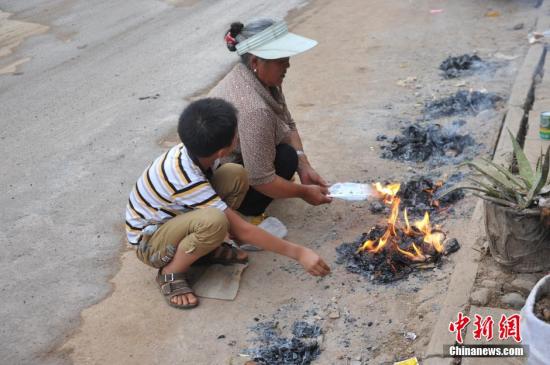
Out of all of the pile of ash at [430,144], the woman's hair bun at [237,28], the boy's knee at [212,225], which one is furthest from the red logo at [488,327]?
the woman's hair bun at [237,28]

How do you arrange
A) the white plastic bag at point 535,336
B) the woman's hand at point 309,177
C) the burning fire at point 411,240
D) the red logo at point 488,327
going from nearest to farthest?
the white plastic bag at point 535,336
the red logo at point 488,327
the burning fire at point 411,240
the woman's hand at point 309,177

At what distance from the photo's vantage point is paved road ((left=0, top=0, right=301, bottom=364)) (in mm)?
4156

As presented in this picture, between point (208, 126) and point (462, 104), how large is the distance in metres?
3.49

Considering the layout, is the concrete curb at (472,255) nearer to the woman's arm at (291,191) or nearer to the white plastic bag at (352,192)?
the white plastic bag at (352,192)

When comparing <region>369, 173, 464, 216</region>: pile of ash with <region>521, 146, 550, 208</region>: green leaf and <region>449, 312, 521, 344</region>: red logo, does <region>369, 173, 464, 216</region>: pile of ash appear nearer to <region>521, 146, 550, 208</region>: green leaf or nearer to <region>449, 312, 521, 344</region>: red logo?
<region>521, 146, 550, 208</region>: green leaf

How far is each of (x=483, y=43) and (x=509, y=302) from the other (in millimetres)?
5370

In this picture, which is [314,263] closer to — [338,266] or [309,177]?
[338,266]

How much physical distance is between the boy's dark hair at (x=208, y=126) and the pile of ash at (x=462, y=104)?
10.1 ft

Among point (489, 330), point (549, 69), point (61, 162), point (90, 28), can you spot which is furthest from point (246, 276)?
point (90, 28)

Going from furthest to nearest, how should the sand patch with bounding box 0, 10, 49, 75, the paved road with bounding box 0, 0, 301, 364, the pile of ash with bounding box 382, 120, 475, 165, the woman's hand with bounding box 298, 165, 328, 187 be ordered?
the sand patch with bounding box 0, 10, 49, 75
the pile of ash with bounding box 382, 120, 475, 165
the woman's hand with bounding box 298, 165, 328, 187
the paved road with bounding box 0, 0, 301, 364

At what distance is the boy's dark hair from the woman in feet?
1.61

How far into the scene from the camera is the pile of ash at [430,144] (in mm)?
5289

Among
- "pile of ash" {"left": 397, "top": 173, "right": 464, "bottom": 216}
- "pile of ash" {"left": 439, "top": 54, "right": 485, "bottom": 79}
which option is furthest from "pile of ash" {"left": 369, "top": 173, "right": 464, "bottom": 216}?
"pile of ash" {"left": 439, "top": 54, "right": 485, "bottom": 79}

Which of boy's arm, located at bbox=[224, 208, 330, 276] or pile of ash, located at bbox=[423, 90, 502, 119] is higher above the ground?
boy's arm, located at bbox=[224, 208, 330, 276]
